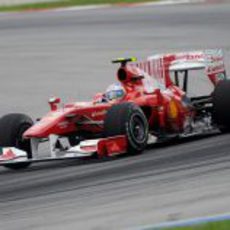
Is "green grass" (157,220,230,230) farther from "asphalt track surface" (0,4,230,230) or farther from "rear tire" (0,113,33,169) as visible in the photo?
"rear tire" (0,113,33,169)

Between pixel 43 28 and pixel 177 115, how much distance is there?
16905 millimetres

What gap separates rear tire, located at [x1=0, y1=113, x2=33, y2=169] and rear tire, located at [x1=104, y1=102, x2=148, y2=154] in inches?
43.5

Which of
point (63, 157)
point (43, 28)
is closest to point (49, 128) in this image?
point (63, 157)

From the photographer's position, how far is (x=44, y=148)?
15531 mm

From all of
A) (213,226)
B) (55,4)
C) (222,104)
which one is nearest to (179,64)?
(222,104)

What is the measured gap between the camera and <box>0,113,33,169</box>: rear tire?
13484 millimetres

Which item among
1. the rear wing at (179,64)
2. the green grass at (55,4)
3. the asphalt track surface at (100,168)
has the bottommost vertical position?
the asphalt track surface at (100,168)

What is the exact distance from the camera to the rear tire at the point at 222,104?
14389 millimetres

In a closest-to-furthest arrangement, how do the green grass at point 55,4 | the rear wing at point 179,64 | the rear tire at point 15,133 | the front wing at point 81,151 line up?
1. the front wing at point 81,151
2. the rear tire at point 15,133
3. the rear wing at point 179,64
4. the green grass at point 55,4

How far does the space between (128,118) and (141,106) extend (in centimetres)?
106

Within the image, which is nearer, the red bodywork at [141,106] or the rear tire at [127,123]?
the rear tire at [127,123]

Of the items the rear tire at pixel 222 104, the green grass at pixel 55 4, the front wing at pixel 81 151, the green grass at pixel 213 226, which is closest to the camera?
the green grass at pixel 213 226

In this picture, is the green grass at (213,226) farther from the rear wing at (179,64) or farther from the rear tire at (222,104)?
the rear wing at (179,64)

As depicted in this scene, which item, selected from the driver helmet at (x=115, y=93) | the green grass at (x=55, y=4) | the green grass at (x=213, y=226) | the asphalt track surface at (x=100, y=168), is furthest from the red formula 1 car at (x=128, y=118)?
the green grass at (x=55, y=4)
